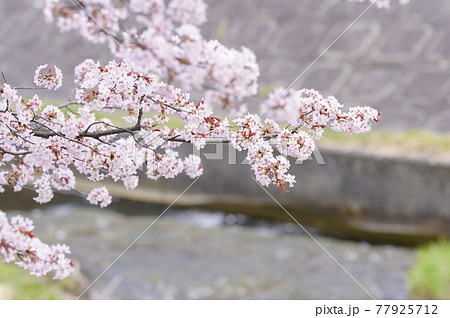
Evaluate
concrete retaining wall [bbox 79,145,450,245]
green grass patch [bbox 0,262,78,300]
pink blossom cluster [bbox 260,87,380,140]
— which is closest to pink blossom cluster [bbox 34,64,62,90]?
pink blossom cluster [bbox 260,87,380,140]

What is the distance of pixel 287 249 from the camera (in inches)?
138

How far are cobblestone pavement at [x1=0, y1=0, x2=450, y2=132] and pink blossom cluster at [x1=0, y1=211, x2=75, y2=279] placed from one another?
3371mm

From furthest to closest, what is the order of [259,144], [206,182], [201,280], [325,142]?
[206,182] → [325,142] → [201,280] → [259,144]

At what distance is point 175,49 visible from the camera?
56.3 inches

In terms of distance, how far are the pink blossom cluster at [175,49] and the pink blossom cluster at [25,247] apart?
0.36 metres

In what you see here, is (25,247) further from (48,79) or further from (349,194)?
(349,194)

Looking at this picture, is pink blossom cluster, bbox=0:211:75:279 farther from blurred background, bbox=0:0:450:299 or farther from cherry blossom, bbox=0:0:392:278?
blurred background, bbox=0:0:450:299

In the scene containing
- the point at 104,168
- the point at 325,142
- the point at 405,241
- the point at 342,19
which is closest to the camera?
the point at 104,168

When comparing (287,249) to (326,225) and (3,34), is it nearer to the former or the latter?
(326,225)

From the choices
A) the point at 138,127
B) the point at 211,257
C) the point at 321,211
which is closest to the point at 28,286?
the point at 211,257

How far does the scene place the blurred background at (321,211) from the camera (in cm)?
306

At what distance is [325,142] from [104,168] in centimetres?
269

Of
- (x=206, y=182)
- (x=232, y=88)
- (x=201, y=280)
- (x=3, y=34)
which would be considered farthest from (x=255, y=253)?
(x=3, y=34)

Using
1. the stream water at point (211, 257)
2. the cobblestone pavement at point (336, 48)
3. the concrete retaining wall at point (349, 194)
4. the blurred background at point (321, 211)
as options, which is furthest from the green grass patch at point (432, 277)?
the cobblestone pavement at point (336, 48)
